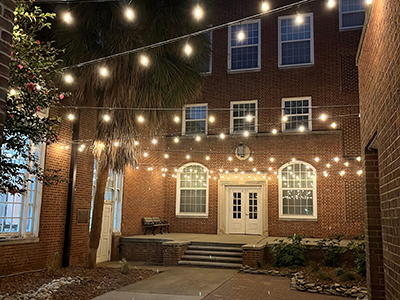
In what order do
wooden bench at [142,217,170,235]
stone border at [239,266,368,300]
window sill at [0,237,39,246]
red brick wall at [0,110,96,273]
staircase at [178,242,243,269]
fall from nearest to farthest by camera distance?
stone border at [239,266,368,300] → window sill at [0,237,39,246] → red brick wall at [0,110,96,273] → staircase at [178,242,243,269] → wooden bench at [142,217,170,235]

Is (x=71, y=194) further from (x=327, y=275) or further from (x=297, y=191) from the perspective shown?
(x=297, y=191)

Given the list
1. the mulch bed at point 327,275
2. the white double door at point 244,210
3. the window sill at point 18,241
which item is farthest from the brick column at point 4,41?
the white double door at point 244,210

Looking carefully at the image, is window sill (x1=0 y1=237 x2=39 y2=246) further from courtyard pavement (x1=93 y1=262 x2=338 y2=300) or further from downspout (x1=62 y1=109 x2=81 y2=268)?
courtyard pavement (x1=93 y1=262 x2=338 y2=300)

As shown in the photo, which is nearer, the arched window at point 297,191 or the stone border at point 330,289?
the stone border at point 330,289

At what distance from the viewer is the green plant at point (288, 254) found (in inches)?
469

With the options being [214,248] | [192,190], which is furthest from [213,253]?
[192,190]

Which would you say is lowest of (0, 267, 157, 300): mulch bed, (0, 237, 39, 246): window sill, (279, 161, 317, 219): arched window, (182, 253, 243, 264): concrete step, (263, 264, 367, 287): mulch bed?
(0, 267, 157, 300): mulch bed

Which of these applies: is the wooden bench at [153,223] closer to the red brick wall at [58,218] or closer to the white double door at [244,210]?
the white double door at [244,210]

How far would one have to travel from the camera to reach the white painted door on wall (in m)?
13.6

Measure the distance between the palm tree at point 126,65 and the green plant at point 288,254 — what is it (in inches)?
216

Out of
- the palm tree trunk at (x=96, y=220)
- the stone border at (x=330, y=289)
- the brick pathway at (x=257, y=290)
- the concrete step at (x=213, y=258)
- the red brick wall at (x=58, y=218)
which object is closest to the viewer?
the brick pathway at (x=257, y=290)

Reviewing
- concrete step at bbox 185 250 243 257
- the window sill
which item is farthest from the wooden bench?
the window sill

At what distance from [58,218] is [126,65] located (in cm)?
476

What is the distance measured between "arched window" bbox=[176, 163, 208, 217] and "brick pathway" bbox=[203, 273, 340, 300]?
7721mm
